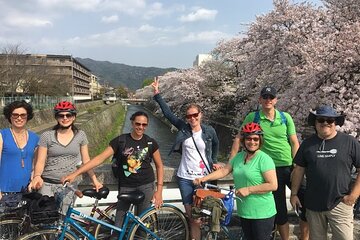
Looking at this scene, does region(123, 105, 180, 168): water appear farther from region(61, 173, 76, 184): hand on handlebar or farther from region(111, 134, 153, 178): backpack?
region(61, 173, 76, 184): hand on handlebar

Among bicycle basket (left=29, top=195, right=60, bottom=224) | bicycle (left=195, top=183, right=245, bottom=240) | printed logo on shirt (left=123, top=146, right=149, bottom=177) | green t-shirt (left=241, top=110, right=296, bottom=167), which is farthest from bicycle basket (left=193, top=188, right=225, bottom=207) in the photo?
bicycle basket (left=29, top=195, right=60, bottom=224)

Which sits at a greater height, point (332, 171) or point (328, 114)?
point (328, 114)

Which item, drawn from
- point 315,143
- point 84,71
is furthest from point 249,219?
point 84,71

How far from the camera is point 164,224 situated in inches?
169

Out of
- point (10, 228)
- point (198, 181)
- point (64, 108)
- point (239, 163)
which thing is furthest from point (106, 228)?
point (239, 163)

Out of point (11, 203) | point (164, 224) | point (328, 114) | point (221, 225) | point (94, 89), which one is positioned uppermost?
point (94, 89)

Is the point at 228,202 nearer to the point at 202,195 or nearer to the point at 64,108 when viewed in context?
the point at 202,195

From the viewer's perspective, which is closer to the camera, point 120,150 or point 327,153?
point 327,153

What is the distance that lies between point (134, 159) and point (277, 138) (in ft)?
5.20

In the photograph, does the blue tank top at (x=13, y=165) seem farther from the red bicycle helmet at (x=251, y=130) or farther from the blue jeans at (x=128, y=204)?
the red bicycle helmet at (x=251, y=130)

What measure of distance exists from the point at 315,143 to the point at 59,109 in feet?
8.32

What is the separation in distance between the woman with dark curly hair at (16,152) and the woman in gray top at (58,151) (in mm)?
122

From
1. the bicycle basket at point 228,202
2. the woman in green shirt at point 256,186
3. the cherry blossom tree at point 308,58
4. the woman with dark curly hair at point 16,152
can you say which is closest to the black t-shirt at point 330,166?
the woman in green shirt at point 256,186

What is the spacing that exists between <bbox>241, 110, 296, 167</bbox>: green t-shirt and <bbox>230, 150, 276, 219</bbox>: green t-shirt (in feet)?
2.17
